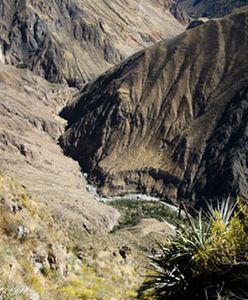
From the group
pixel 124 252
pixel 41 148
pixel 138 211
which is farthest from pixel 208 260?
pixel 41 148

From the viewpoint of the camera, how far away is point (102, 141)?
138 meters

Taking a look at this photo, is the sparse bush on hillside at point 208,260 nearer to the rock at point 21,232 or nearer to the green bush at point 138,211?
the rock at point 21,232

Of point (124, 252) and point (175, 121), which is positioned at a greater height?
point (124, 252)

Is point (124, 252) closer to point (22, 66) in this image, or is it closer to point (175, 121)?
point (175, 121)

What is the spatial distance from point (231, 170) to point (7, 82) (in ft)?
251

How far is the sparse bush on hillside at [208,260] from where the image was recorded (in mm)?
11492

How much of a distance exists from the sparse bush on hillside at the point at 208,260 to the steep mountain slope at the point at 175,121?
9236 centimetres

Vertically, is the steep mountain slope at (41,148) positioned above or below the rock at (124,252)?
below

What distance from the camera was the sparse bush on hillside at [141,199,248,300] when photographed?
11.5 metres

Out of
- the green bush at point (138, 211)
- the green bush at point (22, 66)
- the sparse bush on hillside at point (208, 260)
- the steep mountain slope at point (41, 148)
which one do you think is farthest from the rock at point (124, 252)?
the green bush at point (22, 66)

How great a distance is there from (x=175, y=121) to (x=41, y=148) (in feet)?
100

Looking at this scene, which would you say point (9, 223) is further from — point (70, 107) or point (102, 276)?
point (70, 107)

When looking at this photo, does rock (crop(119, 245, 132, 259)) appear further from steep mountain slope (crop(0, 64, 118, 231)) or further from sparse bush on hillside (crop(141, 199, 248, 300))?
steep mountain slope (crop(0, 64, 118, 231))

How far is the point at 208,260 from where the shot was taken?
11.8m
